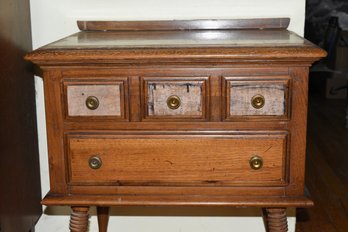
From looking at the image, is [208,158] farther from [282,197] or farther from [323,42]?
[323,42]

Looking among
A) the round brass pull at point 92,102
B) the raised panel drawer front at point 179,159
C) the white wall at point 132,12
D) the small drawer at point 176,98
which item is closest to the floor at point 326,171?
the white wall at point 132,12

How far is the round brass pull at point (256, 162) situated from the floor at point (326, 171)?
41.1 inches

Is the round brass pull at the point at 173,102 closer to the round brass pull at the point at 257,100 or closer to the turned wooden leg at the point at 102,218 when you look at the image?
the round brass pull at the point at 257,100

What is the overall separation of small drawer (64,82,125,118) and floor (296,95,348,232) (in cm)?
125

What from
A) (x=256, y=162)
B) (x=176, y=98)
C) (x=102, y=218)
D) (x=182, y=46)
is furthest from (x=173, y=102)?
(x=102, y=218)

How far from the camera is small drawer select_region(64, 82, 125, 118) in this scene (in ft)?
4.32

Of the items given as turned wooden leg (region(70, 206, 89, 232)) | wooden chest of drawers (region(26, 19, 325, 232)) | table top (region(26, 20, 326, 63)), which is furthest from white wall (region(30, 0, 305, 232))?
turned wooden leg (region(70, 206, 89, 232))

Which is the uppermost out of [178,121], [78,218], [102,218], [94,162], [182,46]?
[182,46]

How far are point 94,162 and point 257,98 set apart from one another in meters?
0.42

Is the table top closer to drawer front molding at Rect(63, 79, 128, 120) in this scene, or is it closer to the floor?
drawer front molding at Rect(63, 79, 128, 120)

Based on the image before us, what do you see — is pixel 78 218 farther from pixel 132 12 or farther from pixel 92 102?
pixel 132 12

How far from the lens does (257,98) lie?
4.26ft

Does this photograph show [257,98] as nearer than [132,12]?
Yes

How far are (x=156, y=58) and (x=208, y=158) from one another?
0.27m
